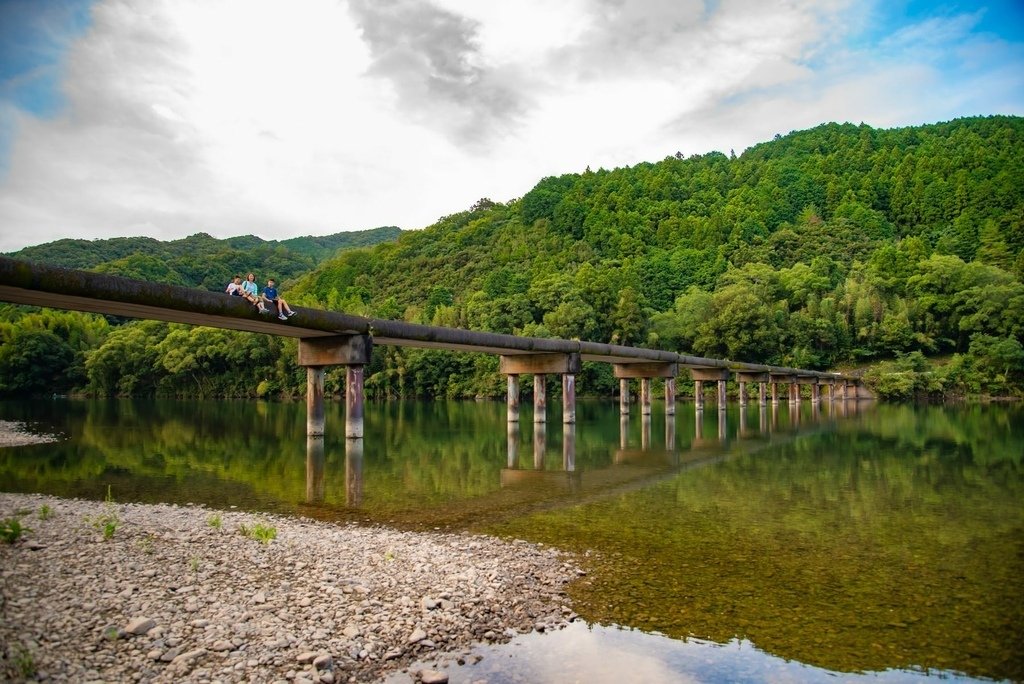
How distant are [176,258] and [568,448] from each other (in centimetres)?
14247

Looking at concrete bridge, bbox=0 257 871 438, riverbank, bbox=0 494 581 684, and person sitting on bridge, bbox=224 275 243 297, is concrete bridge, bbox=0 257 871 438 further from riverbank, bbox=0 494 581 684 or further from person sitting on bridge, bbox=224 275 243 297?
riverbank, bbox=0 494 581 684

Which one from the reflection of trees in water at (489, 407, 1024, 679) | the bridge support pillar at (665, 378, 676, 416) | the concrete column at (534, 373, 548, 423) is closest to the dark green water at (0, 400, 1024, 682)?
the reflection of trees in water at (489, 407, 1024, 679)

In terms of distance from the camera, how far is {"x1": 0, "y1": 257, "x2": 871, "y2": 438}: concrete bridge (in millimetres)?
16375

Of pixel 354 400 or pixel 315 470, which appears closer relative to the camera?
pixel 315 470

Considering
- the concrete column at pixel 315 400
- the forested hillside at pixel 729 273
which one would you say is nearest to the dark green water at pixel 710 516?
the concrete column at pixel 315 400

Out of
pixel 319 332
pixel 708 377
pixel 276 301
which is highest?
pixel 276 301

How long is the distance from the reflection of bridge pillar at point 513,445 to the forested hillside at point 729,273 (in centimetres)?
4136

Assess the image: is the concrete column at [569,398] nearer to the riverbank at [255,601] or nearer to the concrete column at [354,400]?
the concrete column at [354,400]

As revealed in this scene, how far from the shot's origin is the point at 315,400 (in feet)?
91.5

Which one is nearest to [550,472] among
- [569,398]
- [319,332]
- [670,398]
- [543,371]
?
[319,332]

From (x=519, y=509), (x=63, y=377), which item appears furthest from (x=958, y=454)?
(x=63, y=377)

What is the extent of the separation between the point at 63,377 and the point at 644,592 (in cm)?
11292

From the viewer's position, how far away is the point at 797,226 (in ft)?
427

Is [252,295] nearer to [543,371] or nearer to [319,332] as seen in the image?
[319,332]
